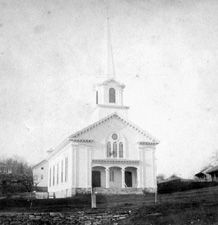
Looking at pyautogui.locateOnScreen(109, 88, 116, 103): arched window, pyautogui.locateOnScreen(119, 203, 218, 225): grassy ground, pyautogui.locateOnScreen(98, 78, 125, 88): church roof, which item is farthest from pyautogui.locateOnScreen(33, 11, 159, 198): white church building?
pyautogui.locateOnScreen(119, 203, 218, 225): grassy ground

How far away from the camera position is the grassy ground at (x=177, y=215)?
1419cm

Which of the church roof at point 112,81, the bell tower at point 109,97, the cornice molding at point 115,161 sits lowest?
the cornice molding at point 115,161

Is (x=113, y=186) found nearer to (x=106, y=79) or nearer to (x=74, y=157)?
(x=74, y=157)

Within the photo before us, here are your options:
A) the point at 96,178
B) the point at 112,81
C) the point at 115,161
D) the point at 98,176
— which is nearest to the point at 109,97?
the point at 112,81

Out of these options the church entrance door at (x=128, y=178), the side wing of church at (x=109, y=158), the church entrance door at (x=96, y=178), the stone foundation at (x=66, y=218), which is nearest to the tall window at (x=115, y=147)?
the side wing of church at (x=109, y=158)

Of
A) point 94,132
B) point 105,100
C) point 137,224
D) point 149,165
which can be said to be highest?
point 105,100

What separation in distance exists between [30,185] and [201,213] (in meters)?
44.2

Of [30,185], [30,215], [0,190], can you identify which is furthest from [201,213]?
[30,185]

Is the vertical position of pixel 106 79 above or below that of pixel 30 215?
above

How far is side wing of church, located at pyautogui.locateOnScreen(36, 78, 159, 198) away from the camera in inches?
1330

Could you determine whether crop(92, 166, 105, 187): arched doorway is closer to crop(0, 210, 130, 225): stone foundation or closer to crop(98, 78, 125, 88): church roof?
crop(98, 78, 125, 88): church roof

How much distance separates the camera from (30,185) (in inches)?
2173

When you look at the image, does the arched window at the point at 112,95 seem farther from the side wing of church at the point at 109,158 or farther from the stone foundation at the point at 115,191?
→ the stone foundation at the point at 115,191

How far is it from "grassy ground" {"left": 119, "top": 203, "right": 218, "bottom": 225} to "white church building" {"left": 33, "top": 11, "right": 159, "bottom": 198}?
15.8m
